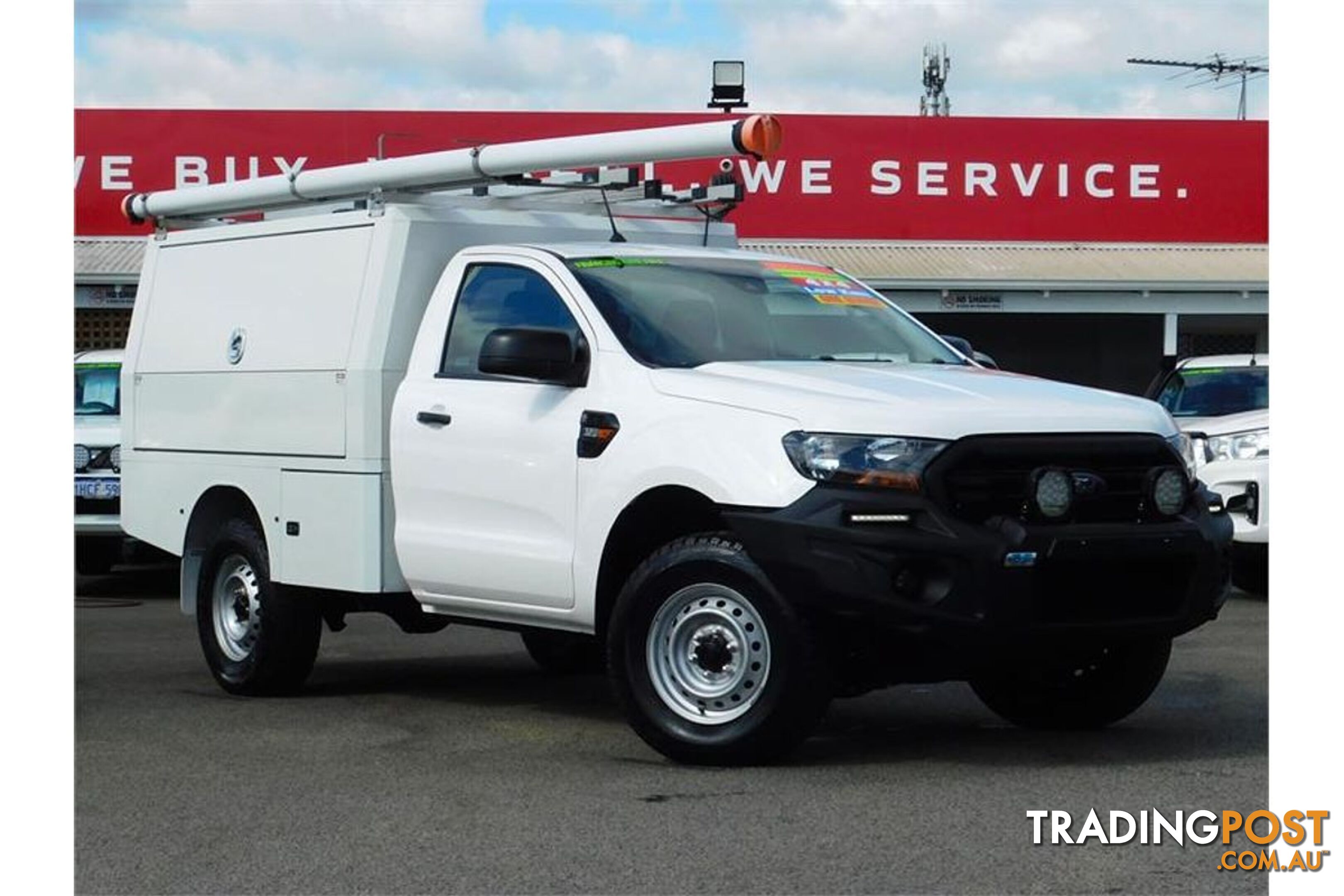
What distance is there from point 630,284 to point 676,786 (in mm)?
2263

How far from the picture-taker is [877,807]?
693cm

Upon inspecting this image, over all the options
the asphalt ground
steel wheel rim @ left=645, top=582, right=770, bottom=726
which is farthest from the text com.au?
steel wheel rim @ left=645, top=582, right=770, bottom=726

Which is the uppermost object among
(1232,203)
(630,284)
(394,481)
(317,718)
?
(1232,203)

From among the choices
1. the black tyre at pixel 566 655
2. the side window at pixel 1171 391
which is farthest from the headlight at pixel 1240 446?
the black tyre at pixel 566 655

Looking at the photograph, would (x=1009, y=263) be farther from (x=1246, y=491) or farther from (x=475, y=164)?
(x=475, y=164)

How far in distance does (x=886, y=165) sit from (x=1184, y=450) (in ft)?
71.1

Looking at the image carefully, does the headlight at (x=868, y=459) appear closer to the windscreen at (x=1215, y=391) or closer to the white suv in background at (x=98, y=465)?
the white suv in background at (x=98, y=465)

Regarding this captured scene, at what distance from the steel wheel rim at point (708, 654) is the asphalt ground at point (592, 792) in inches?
9.6

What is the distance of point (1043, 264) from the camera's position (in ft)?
96.1

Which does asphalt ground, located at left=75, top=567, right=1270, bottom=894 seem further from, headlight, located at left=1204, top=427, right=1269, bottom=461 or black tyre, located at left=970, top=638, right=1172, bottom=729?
headlight, located at left=1204, top=427, right=1269, bottom=461

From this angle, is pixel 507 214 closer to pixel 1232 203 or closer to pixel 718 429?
pixel 718 429

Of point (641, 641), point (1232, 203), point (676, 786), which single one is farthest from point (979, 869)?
point (1232, 203)

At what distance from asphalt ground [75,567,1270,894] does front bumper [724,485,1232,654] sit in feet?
1.79

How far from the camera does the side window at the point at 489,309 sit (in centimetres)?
878
